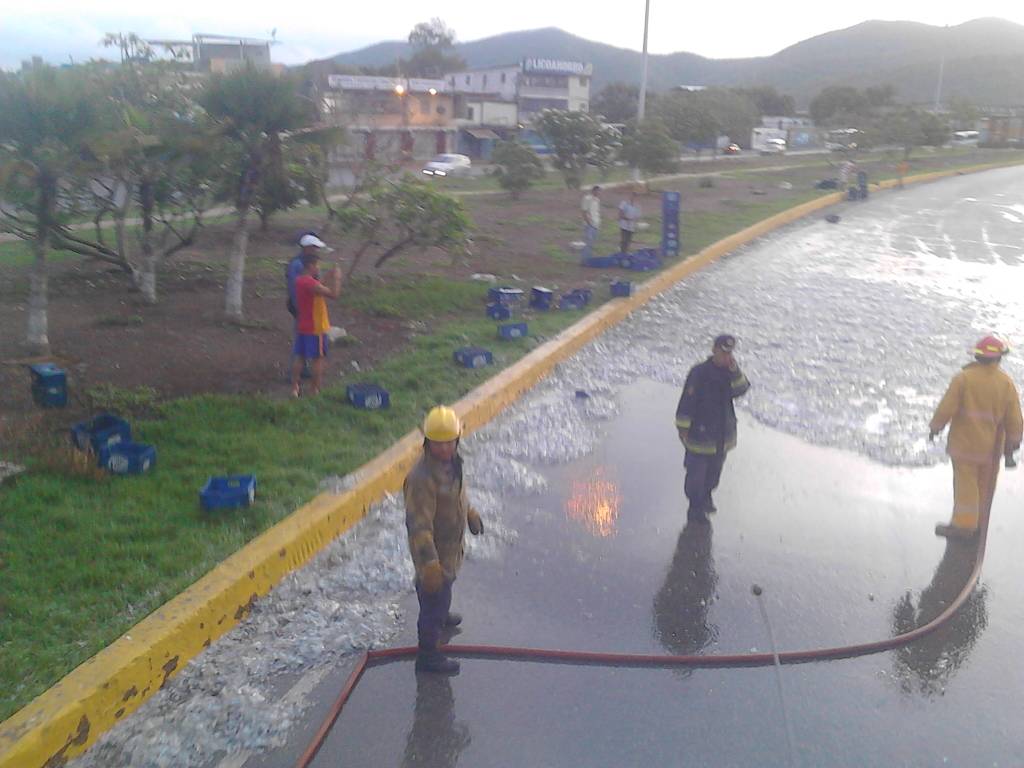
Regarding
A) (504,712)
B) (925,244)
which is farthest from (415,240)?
(925,244)

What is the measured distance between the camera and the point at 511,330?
416 inches

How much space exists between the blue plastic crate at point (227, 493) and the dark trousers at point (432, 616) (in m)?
1.77

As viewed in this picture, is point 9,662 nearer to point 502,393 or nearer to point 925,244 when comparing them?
point 502,393

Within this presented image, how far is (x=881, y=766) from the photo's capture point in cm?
400

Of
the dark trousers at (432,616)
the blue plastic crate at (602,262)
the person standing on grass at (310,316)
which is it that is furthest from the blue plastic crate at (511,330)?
the dark trousers at (432,616)

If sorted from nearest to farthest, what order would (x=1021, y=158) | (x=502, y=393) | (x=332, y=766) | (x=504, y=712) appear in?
(x=332, y=766) → (x=504, y=712) → (x=502, y=393) → (x=1021, y=158)

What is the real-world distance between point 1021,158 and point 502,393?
56519 mm

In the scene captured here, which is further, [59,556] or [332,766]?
[59,556]

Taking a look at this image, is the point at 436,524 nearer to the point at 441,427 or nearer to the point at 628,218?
the point at 441,427

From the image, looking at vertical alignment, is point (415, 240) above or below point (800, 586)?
above

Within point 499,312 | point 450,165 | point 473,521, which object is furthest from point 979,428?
point 450,165

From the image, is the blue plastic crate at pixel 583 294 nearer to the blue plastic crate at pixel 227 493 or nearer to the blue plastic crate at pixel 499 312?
the blue plastic crate at pixel 499 312

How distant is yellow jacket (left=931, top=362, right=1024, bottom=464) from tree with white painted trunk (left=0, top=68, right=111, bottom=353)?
6871 mm

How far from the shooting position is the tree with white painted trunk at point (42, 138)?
24.7 ft
